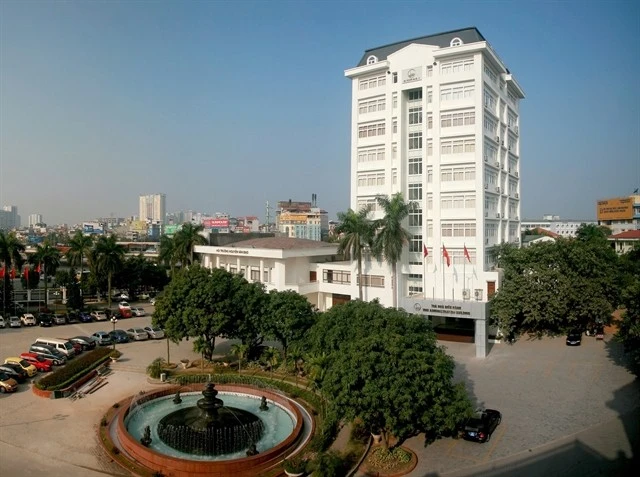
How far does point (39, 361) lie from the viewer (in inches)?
1141

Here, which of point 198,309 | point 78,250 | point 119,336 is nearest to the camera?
point 198,309

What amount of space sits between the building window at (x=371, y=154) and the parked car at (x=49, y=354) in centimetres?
2600

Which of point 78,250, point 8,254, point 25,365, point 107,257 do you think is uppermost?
point 78,250

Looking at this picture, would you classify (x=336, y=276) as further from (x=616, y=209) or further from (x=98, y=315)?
(x=616, y=209)

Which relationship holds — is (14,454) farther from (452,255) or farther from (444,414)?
(452,255)

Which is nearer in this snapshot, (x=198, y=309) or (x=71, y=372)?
(x=71, y=372)

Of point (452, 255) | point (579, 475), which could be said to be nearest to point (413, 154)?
point (452, 255)

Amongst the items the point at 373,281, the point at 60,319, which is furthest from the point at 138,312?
the point at 373,281

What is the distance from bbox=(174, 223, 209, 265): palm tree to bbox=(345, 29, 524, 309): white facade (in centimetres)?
1712

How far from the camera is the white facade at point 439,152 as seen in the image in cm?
3597

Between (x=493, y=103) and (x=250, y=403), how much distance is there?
29.7 metres

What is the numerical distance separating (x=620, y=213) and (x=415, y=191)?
7909 cm

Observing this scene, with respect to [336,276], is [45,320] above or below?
below

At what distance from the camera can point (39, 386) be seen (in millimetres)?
24703
